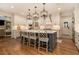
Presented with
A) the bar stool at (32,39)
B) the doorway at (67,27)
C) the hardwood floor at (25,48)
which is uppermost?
the doorway at (67,27)

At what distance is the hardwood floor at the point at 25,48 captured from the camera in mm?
2062

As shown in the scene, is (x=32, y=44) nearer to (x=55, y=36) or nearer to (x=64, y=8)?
(x=55, y=36)

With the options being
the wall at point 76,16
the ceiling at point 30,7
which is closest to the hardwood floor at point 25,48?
the wall at point 76,16

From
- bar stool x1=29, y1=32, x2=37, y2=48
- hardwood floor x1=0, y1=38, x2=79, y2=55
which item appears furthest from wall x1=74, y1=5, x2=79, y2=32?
bar stool x1=29, y1=32, x2=37, y2=48

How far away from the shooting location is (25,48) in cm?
213

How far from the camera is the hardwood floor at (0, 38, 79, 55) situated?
206cm

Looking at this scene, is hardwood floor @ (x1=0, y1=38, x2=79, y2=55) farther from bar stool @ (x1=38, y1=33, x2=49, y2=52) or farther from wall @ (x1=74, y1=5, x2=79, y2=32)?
wall @ (x1=74, y1=5, x2=79, y2=32)

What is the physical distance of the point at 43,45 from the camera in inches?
83.7

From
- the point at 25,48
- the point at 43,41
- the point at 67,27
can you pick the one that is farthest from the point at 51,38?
the point at 25,48

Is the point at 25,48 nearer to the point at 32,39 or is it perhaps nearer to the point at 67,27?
the point at 32,39

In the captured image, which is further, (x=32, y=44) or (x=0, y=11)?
(x=32, y=44)

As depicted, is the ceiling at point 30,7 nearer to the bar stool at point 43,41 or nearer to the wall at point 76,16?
the wall at point 76,16

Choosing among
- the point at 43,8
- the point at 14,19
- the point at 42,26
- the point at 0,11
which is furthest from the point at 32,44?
the point at 0,11
